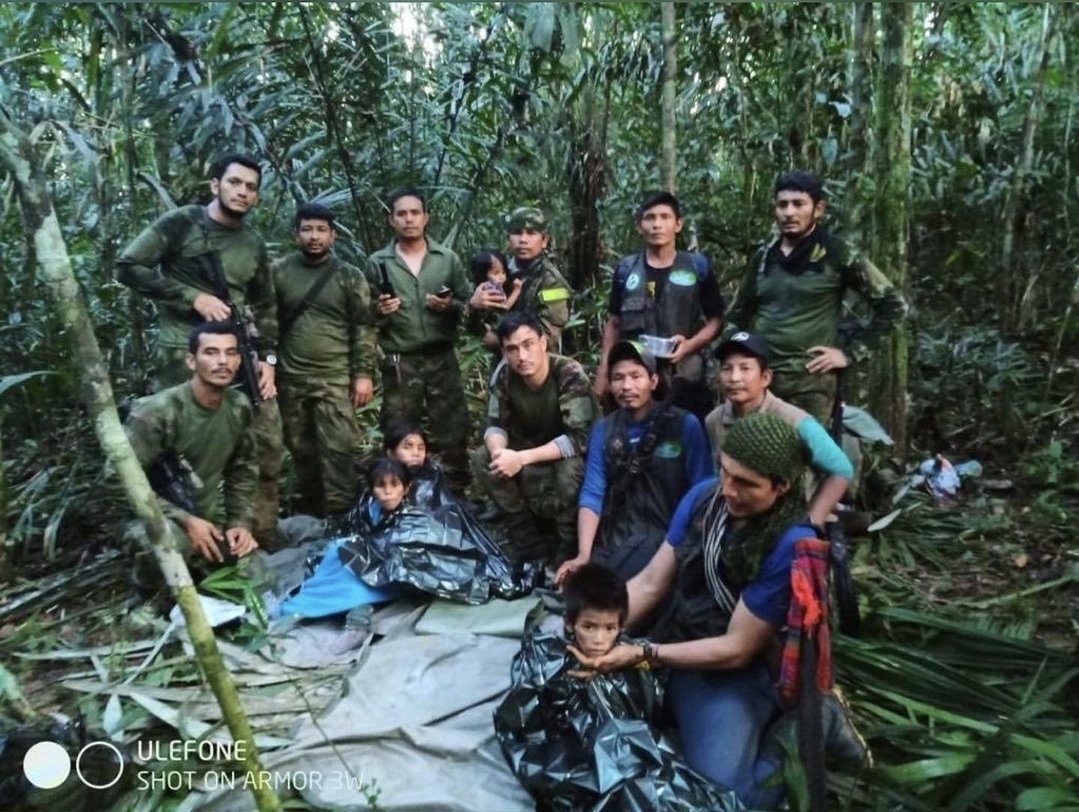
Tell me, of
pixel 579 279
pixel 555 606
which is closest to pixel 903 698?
pixel 555 606

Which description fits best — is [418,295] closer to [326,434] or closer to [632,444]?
[326,434]

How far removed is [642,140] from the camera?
28.6 ft

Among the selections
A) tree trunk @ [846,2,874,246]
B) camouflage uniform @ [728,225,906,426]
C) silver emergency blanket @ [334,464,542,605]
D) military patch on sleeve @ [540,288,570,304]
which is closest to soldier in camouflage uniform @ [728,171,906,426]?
camouflage uniform @ [728,225,906,426]

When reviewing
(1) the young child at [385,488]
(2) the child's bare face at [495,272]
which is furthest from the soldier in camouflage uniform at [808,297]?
(1) the young child at [385,488]

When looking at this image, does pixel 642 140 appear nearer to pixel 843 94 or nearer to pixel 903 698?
pixel 843 94

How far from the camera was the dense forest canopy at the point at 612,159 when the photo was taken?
16.6 feet

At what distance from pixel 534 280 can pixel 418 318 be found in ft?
2.44

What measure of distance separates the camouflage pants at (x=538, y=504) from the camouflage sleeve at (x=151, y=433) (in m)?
1.58

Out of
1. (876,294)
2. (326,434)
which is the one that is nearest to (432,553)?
(326,434)

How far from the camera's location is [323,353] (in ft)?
16.9

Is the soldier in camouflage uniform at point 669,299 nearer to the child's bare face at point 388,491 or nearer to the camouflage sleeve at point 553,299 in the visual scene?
the camouflage sleeve at point 553,299

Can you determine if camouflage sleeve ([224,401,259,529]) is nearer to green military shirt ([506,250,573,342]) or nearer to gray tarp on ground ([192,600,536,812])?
gray tarp on ground ([192,600,536,812])

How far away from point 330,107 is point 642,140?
3.59 meters

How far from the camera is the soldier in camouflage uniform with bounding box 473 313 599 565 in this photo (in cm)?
436
